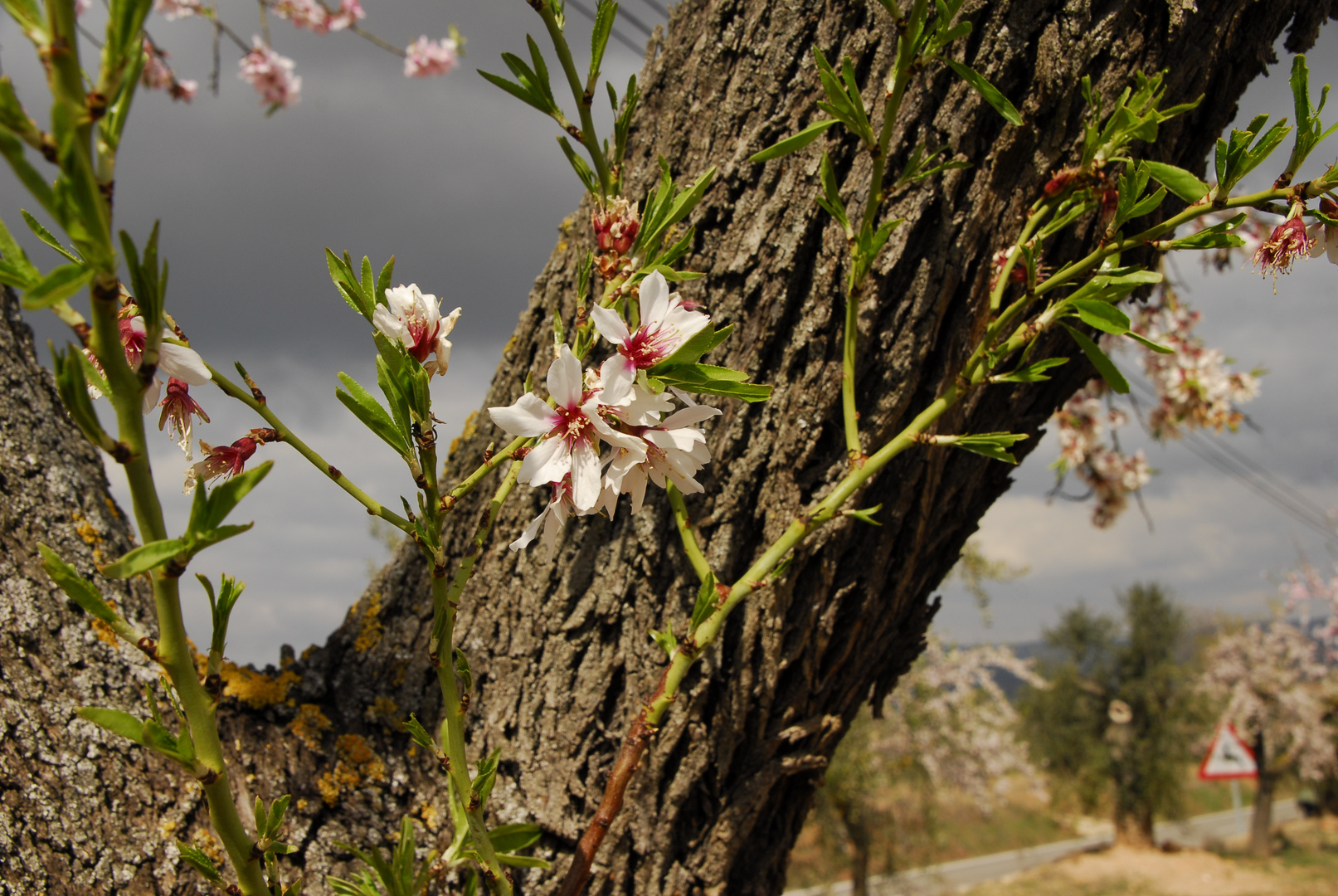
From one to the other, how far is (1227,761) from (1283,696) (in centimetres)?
450

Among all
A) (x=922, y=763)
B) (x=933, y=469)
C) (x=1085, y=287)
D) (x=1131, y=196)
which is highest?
(x=1131, y=196)

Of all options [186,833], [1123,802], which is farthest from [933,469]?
[1123,802]

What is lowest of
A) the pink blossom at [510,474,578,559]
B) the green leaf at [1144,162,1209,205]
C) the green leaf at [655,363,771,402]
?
the pink blossom at [510,474,578,559]

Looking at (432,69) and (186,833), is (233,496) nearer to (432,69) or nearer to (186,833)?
(186,833)

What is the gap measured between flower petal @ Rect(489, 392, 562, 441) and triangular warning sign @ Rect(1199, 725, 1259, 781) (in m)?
14.8

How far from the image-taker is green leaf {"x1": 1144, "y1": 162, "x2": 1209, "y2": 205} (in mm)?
819

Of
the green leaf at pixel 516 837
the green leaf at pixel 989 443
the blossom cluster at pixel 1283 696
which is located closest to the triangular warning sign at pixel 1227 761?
the blossom cluster at pixel 1283 696

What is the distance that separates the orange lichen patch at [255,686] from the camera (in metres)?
1.23

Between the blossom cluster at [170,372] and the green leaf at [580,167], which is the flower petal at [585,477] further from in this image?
the green leaf at [580,167]

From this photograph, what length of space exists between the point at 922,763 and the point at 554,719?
12.3m

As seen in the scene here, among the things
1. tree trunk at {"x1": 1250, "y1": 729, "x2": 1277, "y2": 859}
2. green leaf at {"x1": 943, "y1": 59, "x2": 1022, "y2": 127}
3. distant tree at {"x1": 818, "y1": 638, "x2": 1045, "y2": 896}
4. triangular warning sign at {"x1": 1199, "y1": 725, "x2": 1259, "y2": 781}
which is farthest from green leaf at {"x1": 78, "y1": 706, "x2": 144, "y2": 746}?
tree trunk at {"x1": 1250, "y1": 729, "x2": 1277, "y2": 859}

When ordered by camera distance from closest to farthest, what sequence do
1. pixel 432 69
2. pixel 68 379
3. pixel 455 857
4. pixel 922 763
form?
pixel 68 379 → pixel 455 857 → pixel 432 69 → pixel 922 763

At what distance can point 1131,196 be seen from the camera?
0.87 m

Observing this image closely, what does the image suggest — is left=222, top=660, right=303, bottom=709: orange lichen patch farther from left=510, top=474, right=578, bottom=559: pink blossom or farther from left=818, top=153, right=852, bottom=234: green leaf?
left=818, top=153, right=852, bottom=234: green leaf
